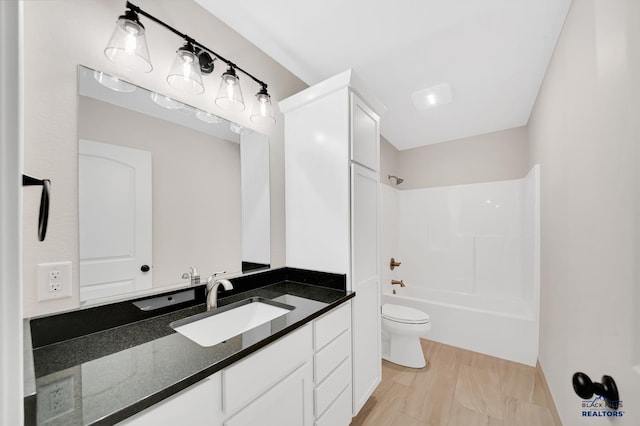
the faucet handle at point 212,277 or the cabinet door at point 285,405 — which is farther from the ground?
the faucet handle at point 212,277

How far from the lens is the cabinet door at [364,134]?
1637 mm

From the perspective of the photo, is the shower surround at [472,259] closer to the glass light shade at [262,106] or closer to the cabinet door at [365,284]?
the cabinet door at [365,284]

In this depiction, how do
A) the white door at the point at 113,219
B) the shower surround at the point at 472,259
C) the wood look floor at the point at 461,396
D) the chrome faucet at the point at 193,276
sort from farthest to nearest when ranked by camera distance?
1. the shower surround at the point at 472,259
2. the wood look floor at the point at 461,396
3. the chrome faucet at the point at 193,276
4. the white door at the point at 113,219

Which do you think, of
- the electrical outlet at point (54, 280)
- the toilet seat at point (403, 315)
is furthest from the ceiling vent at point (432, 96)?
the electrical outlet at point (54, 280)

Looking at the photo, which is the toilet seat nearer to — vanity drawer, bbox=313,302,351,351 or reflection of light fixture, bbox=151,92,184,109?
vanity drawer, bbox=313,302,351,351

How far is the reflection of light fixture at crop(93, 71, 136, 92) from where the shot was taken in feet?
3.45

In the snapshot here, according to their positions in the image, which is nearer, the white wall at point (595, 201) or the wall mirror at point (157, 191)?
the white wall at point (595, 201)

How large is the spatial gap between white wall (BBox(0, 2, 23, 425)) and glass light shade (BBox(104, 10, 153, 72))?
930 millimetres

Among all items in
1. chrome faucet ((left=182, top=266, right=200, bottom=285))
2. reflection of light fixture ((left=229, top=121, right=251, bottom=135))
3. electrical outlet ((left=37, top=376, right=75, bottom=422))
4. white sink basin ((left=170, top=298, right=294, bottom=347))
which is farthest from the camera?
reflection of light fixture ((left=229, top=121, right=251, bottom=135))

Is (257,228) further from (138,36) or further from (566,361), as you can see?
(566,361)

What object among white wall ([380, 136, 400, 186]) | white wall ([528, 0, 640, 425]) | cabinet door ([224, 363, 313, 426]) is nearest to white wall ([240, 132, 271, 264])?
cabinet door ([224, 363, 313, 426])

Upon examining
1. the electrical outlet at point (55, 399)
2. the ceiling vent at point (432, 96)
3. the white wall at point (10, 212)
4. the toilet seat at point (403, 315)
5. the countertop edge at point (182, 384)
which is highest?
the ceiling vent at point (432, 96)

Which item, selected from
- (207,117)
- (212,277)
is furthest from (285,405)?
(207,117)

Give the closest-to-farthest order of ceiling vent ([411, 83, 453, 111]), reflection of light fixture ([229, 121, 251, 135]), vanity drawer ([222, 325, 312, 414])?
vanity drawer ([222, 325, 312, 414]) → reflection of light fixture ([229, 121, 251, 135]) → ceiling vent ([411, 83, 453, 111])
